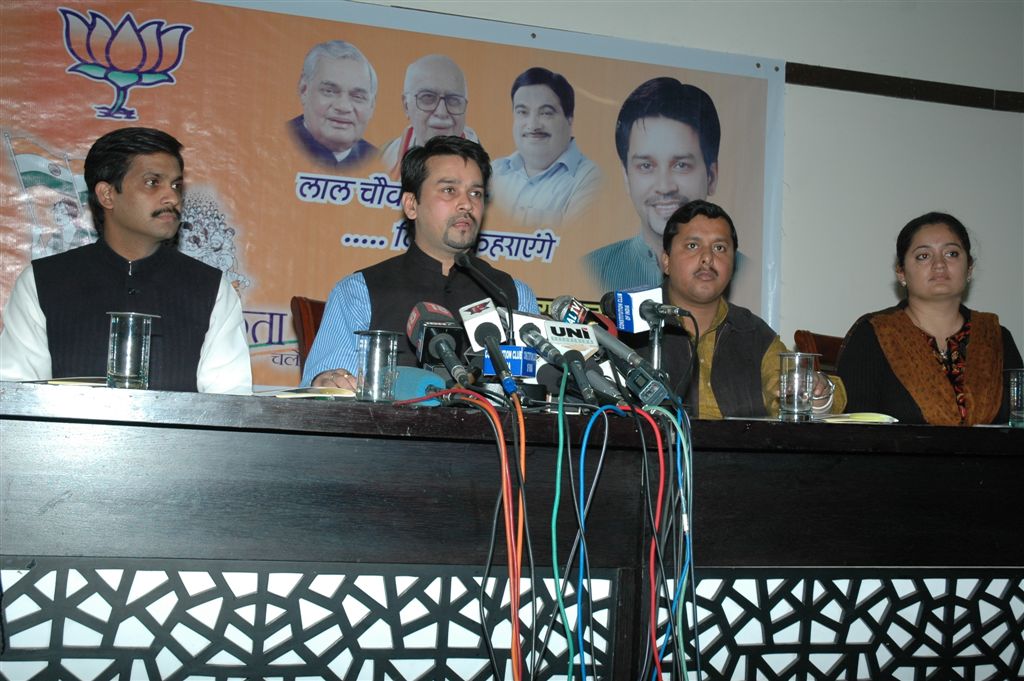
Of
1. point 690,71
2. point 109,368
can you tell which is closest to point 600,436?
point 109,368

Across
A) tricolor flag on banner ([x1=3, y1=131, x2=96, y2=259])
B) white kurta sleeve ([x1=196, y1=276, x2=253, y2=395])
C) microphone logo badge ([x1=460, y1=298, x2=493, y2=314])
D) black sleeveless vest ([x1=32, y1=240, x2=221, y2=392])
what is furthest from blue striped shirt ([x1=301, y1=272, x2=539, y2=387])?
tricolor flag on banner ([x1=3, y1=131, x2=96, y2=259])

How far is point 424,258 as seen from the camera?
2398 mm

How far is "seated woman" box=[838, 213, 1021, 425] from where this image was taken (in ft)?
8.06

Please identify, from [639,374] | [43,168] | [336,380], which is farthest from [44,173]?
[639,374]

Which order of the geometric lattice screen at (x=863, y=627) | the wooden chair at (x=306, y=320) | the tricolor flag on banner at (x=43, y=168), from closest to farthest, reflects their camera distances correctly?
1. the geometric lattice screen at (x=863, y=627)
2. the wooden chair at (x=306, y=320)
3. the tricolor flag on banner at (x=43, y=168)

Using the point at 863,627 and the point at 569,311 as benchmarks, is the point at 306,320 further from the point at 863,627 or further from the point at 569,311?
the point at 863,627

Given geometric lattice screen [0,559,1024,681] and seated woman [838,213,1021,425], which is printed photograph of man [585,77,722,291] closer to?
seated woman [838,213,1021,425]

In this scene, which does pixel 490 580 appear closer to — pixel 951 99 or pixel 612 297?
pixel 612 297

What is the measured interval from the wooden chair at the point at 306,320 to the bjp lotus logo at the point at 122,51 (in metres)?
0.86

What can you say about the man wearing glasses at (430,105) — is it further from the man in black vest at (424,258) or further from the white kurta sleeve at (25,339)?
the white kurta sleeve at (25,339)

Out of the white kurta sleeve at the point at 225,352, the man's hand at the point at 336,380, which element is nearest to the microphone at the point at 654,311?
the man's hand at the point at 336,380

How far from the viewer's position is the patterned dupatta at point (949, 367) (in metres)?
2.44

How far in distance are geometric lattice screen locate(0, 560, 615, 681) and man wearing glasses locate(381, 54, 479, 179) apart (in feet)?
6.35

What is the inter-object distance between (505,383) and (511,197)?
1.91 meters
